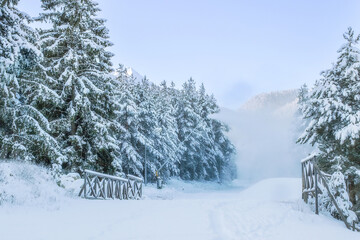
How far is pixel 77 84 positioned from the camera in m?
16.5

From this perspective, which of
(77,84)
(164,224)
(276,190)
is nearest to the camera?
(164,224)

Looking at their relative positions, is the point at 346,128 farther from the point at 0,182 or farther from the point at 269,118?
the point at 269,118

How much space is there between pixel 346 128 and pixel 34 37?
13.2 meters

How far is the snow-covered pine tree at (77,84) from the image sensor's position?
52.5 ft

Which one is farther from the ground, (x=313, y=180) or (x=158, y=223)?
(x=313, y=180)

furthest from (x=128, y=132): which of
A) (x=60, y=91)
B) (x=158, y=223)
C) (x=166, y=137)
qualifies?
(x=158, y=223)

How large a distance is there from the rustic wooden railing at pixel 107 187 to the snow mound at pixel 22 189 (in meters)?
2.30

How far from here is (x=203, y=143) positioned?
45500 mm

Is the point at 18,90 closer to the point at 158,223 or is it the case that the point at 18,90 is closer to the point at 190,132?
the point at 158,223

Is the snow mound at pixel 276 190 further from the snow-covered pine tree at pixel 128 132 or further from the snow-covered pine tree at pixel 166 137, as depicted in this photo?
the snow-covered pine tree at pixel 166 137

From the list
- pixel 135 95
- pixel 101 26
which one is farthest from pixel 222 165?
pixel 101 26

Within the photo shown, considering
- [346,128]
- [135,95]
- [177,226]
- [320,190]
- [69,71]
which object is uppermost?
[135,95]

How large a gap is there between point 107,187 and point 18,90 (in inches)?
220

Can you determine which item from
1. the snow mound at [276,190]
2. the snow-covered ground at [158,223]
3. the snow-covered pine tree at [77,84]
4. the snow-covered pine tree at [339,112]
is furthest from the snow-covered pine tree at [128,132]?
the snow-covered ground at [158,223]
